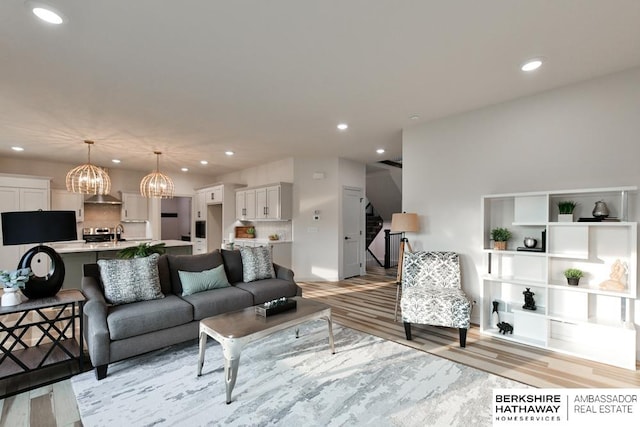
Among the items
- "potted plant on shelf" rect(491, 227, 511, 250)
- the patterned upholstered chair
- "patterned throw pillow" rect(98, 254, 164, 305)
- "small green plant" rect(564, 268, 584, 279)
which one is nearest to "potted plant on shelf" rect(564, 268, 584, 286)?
"small green plant" rect(564, 268, 584, 279)

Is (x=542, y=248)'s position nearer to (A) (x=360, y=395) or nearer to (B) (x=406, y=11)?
(A) (x=360, y=395)

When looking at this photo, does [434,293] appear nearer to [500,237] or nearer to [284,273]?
[500,237]

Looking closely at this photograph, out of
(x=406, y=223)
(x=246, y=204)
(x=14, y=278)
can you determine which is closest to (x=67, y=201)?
(x=246, y=204)

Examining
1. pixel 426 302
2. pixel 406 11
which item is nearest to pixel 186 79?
pixel 406 11

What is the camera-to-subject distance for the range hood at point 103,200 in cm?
728

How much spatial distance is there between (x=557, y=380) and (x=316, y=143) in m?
4.58

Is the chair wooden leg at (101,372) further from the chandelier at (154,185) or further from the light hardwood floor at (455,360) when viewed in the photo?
the chandelier at (154,185)

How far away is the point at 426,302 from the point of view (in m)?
3.32

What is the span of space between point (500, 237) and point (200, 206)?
7546mm

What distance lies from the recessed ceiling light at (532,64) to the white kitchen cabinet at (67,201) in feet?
29.4

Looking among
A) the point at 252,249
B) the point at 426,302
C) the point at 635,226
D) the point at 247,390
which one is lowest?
the point at 247,390

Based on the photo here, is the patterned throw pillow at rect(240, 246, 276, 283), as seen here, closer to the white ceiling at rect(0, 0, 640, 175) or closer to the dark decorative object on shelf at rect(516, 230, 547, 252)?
the white ceiling at rect(0, 0, 640, 175)

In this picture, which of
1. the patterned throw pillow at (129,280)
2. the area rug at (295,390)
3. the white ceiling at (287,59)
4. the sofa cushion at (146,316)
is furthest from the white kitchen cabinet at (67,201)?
the area rug at (295,390)

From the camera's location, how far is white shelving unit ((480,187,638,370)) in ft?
9.21
